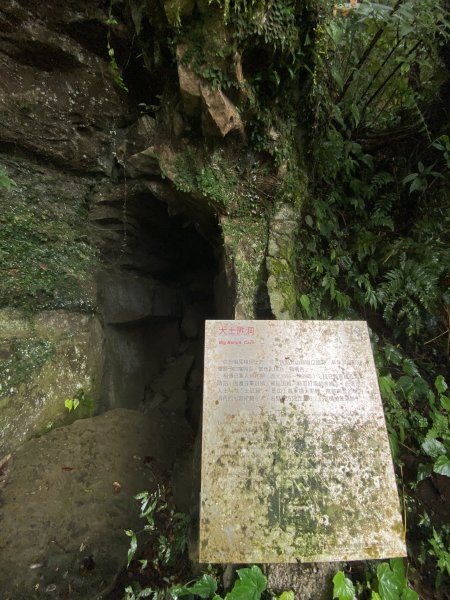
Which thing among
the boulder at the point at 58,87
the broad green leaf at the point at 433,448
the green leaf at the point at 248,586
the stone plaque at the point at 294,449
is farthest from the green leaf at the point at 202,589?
the boulder at the point at 58,87

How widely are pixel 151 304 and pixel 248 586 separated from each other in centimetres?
400

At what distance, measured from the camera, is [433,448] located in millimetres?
2420

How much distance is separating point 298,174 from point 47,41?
9.29 feet

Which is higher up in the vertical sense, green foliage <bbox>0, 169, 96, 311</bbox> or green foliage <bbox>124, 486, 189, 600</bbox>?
green foliage <bbox>0, 169, 96, 311</bbox>

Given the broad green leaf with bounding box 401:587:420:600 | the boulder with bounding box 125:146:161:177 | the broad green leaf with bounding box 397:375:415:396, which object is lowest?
the broad green leaf with bounding box 401:587:420:600

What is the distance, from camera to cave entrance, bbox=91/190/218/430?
13.8 feet

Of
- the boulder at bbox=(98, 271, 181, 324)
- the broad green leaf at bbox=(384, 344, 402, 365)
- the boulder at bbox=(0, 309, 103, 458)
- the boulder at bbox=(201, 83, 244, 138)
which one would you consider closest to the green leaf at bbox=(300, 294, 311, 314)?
the broad green leaf at bbox=(384, 344, 402, 365)

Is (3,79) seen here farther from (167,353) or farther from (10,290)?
(167,353)

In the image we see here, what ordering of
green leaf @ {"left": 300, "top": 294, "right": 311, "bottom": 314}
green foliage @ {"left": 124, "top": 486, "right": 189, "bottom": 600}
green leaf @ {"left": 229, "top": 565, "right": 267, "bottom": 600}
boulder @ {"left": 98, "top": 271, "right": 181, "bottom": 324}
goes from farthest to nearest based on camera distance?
boulder @ {"left": 98, "top": 271, "right": 181, "bottom": 324} → green leaf @ {"left": 300, "top": 294, "right": 311, "bottom": 314} → green foliage @ {"left": 124, "top": 486, "right": 189, "bottom": 600} → green leaf @ {"left": 229, "top": 565, "right": 267, "bottom": 600}

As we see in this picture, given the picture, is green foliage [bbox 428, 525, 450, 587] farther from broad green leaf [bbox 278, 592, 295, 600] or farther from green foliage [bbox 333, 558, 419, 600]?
broad green leaf [bbox 278, 592, 295, 600]

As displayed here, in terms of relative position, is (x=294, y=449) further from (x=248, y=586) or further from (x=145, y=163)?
(x=145, y=163)

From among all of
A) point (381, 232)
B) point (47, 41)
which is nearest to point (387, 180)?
point (381, 232)

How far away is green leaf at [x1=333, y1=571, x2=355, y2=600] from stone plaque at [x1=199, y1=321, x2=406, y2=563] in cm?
28

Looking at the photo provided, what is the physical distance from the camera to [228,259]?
3.18 m
